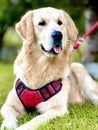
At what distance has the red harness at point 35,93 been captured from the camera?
661 centimetres

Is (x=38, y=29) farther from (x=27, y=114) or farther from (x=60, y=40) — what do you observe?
(x=27, y=114)

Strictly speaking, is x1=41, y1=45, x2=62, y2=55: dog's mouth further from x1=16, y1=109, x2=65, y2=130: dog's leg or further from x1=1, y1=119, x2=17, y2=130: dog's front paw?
x1=1, y1=119, x2=17, y2=130: dog's front paw

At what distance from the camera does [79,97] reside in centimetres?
760

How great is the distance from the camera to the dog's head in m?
6.31

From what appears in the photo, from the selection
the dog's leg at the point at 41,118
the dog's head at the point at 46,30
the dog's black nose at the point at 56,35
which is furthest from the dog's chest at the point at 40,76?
the dog's black nose at the point at 56,35

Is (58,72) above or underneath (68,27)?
underneath

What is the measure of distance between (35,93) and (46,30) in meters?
0.87

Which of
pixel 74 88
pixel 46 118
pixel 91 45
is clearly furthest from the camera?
pixel 91 45

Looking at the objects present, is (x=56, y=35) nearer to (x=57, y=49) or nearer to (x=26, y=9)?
(x=57, y=49)

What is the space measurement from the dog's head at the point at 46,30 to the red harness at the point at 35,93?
48cm

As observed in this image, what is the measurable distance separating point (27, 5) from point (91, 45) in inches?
147

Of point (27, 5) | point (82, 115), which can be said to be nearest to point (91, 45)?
point (27, 5)

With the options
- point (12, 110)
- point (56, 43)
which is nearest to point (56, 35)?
point (56, 43)

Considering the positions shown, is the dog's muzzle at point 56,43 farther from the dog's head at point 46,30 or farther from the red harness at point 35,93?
the red harness at point 35,93
